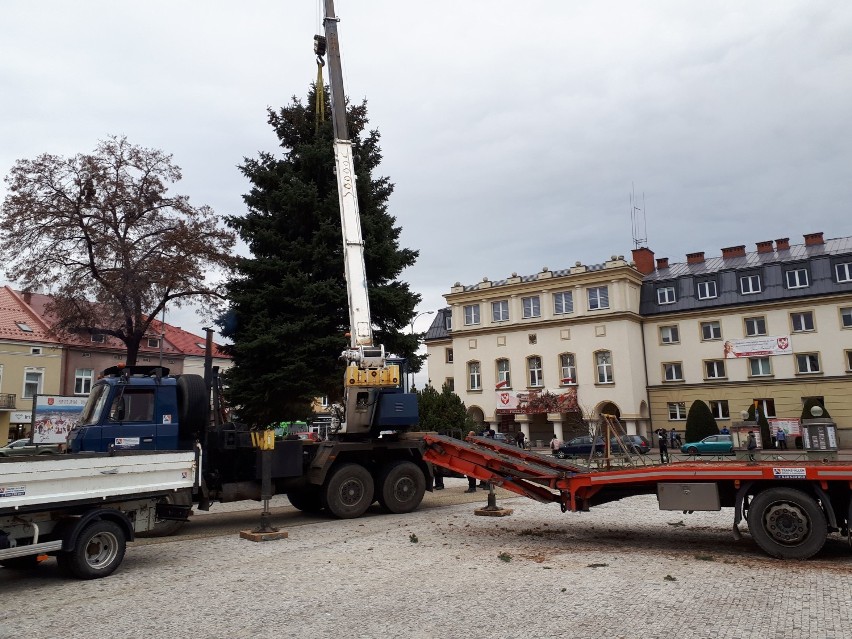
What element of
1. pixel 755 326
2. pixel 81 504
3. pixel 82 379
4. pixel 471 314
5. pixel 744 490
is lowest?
pixel 744 490

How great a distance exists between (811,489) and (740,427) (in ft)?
5.62

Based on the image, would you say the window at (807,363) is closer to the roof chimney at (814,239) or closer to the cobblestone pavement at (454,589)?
the roof chimney at (814,239)

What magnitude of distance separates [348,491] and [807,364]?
3674 cm

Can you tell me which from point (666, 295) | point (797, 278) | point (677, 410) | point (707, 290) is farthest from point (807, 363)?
point (666, 295)

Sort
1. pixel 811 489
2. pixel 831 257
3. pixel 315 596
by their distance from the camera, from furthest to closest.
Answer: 1. pixel 831 257
2. pixel 811 489
3. pixel 315 596

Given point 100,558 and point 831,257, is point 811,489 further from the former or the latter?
point 831,257

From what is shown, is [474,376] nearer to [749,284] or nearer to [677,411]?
[677,411]

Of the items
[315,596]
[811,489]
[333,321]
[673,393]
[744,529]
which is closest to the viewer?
[315,596]

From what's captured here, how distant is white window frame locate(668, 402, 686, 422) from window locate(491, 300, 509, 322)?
13.1 metres

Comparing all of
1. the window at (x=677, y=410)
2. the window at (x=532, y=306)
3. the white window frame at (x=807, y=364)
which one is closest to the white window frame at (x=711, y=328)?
the window at (x=677, y=410)

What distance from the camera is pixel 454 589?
8008 millimetres

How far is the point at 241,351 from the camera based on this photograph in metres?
19.9

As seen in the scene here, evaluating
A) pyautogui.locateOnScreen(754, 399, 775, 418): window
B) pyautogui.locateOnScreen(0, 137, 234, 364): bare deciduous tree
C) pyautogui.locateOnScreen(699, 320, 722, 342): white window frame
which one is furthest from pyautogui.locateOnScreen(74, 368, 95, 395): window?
pyautogui.locateOnScreen(754, 399, 775, 418): window

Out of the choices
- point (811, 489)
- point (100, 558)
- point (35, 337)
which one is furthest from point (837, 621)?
point (35, 337)
